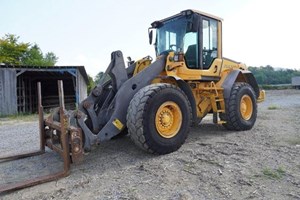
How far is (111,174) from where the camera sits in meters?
4.07

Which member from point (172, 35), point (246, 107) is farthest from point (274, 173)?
point (172, 35)

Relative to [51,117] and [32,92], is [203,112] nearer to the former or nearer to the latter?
[51,117]

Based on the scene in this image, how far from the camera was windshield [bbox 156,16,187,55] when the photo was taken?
6.24 meters

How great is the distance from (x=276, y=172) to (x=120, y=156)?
2.48 metres

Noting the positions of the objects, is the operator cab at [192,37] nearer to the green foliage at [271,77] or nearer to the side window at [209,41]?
the side window at [209,41]

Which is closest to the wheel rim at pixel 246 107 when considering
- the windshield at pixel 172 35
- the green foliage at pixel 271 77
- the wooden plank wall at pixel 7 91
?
the windshield at pixel 172 35

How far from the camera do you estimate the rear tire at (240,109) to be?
655 centimetres

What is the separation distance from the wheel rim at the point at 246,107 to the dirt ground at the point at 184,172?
137cm

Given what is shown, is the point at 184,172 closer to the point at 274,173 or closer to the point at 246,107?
the point at 274,173

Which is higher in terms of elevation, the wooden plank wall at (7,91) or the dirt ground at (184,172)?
the wooden plank wall at (7,91)

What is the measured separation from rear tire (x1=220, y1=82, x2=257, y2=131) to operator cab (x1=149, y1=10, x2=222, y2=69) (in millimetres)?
945

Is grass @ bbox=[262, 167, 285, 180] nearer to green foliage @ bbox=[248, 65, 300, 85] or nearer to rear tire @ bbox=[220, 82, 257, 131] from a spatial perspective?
rear tire @ bbox=[220, 82, 257, 131]

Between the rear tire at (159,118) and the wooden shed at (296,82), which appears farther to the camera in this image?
the wooden shed at (296,82)

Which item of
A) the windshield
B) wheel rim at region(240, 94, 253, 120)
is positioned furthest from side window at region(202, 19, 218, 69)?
wheel rim at region(240, 94, 253, 120)
